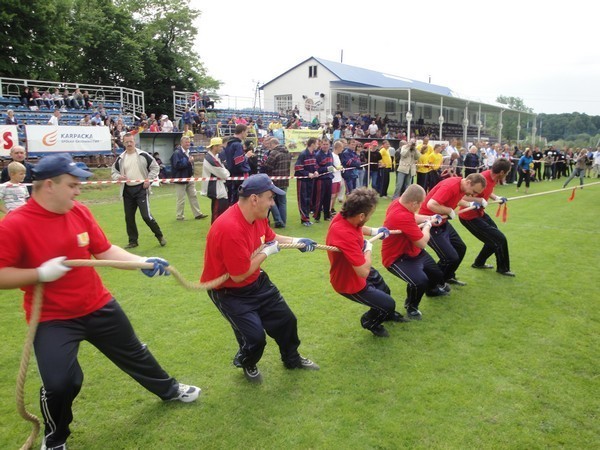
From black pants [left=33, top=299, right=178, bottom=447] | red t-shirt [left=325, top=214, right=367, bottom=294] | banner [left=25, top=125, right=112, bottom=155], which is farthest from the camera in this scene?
banner [left=25, top=125, right=112, bottom=155]

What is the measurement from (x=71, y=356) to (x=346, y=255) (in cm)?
252

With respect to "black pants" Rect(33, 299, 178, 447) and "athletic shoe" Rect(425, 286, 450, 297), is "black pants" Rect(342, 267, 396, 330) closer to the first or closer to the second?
"athletic shoe" Rect(425, 286, 450, 297)

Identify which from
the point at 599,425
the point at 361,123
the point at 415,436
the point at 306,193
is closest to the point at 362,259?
the point at 415,436

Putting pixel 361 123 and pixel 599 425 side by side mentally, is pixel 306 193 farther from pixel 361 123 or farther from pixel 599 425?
pixel 361 123

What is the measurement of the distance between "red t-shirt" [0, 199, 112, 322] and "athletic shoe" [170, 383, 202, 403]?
1052mm

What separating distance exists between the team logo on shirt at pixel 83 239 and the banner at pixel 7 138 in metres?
15.6

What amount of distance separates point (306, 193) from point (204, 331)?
623 centimetres

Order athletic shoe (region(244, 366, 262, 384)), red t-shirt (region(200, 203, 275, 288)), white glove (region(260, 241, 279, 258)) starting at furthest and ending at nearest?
athletic shoe (region(244, 366, 262, 384)) < white glove (region(260, 241, 279, 258)) < red t-shirt (region(200, 203, 275, 288))

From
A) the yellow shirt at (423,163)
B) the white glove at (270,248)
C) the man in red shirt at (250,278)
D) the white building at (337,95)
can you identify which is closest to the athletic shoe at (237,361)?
the man in red shirt at (250,278)

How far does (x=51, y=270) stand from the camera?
9.15ft

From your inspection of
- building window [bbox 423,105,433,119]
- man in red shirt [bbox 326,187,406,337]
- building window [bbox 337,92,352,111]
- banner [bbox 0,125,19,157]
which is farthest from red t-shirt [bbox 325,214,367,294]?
building window [bbox 423,105,433,119]

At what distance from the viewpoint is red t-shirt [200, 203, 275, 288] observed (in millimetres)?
3568

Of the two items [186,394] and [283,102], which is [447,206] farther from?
[283,102]

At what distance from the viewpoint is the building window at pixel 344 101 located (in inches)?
1580
